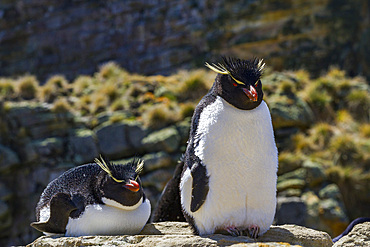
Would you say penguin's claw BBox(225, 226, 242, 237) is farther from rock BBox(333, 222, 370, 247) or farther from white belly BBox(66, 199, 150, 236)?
white belly BBox(66, 199, 150, 236)

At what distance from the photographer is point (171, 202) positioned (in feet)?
11.1

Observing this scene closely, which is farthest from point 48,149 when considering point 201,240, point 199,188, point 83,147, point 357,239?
point 357,239

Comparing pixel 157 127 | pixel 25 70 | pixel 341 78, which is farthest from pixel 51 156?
pixel 25 70

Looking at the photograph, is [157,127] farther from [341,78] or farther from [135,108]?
[341,78]

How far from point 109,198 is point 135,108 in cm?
795

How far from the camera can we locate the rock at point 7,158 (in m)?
8.98

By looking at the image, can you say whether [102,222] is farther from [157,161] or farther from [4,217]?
[4,217]

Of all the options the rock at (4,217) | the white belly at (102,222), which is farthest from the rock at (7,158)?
the white belly at (102,222)

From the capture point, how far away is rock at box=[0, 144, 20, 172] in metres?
Answer: 8.98

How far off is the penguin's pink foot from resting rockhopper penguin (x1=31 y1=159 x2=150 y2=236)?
698 millimetres

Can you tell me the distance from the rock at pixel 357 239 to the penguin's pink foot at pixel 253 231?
43cm

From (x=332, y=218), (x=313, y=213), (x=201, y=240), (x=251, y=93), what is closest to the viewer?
(x=201, y=240)

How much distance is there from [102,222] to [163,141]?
20.2ft

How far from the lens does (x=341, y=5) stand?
16.9m
